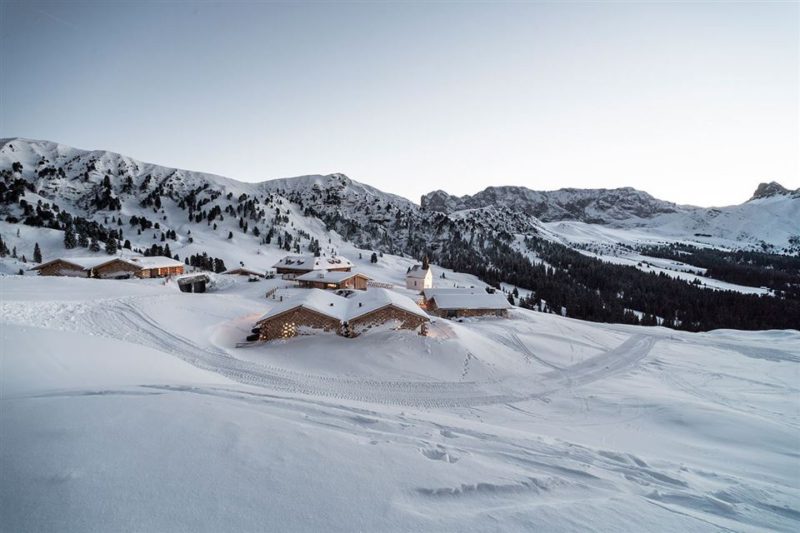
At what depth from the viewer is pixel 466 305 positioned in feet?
153

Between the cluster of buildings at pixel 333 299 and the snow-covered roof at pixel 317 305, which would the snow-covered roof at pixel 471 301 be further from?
the snow-covered roof at pixel 317 305

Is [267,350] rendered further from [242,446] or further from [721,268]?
[721,268]

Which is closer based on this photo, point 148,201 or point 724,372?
point 724,372

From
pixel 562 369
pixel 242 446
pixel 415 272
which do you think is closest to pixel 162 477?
pixel 242 446

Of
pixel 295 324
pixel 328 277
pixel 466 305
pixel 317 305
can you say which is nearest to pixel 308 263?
pixel 328 277

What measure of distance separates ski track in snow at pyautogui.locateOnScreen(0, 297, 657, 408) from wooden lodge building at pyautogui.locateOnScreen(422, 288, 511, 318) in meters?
17.3

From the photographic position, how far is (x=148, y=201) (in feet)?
494

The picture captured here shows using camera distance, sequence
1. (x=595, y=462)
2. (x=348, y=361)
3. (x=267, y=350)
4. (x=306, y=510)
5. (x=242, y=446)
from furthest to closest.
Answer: (x=267, y=350) → (x=348, y=361) → (x=595, y=462) → (x=242, y=446) → (x=306, y=510)

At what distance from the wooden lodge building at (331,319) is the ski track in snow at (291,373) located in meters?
4.99

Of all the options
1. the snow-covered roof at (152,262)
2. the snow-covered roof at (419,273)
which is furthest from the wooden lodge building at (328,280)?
the snow-covered roof at (152,262)

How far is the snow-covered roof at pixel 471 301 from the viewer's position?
152ft

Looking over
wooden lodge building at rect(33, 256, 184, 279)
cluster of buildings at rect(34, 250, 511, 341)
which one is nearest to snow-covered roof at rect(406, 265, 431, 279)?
cluster of buildings at rect(34, 250, 511, 341)

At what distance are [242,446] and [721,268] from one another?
26076cm

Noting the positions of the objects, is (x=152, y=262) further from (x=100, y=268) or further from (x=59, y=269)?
(x=59, y=269)
